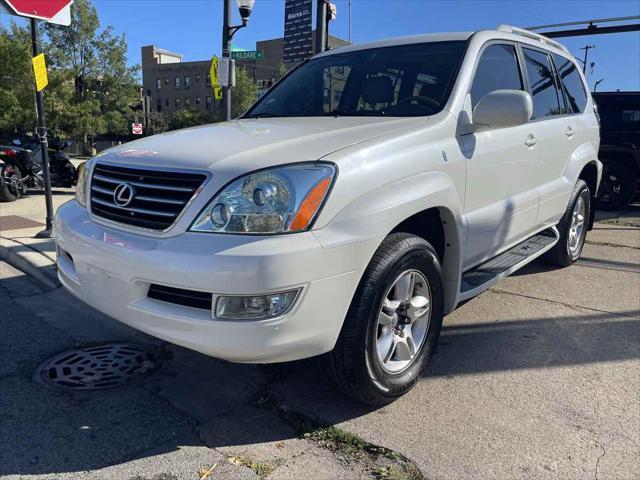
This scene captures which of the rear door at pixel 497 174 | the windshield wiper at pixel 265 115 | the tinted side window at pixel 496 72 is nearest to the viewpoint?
the rear door at pixel 497 174

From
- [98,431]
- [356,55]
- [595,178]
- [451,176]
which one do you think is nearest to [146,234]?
[98,431]

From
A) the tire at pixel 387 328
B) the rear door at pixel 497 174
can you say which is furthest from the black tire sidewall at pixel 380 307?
the rear door at pixel 497 174

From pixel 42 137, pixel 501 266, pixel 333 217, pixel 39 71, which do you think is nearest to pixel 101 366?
pixel 333 217

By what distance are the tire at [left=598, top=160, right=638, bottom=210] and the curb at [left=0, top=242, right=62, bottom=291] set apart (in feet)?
29.2

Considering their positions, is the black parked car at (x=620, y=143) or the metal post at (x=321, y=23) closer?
the metal post at (x=321, y=23)

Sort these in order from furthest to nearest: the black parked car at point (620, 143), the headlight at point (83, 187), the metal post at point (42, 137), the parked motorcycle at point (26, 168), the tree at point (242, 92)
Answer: the tree at point (242, 92), the parked motorcycle at point (26, 168), the black parked car at point (620, 143), the metal post at point (42, 137), the headlight at point (83, 187)

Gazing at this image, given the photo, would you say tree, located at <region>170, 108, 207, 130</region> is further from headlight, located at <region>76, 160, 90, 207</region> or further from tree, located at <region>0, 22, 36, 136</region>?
headlight, located at <region>76, 160, 90, 207</region>

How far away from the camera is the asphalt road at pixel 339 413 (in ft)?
7.47

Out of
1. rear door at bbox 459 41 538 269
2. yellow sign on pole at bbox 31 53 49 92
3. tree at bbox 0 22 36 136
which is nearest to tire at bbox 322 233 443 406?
rear door at bbox 459 41 538 269

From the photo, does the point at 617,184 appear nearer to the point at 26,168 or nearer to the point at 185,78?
the point at 26,168

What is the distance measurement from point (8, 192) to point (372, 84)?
889cm

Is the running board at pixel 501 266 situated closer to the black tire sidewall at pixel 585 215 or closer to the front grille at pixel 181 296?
the black tire sidewall at pixel 585 215

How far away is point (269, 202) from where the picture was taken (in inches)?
86.0

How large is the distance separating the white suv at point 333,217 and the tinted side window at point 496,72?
18 millimetres
